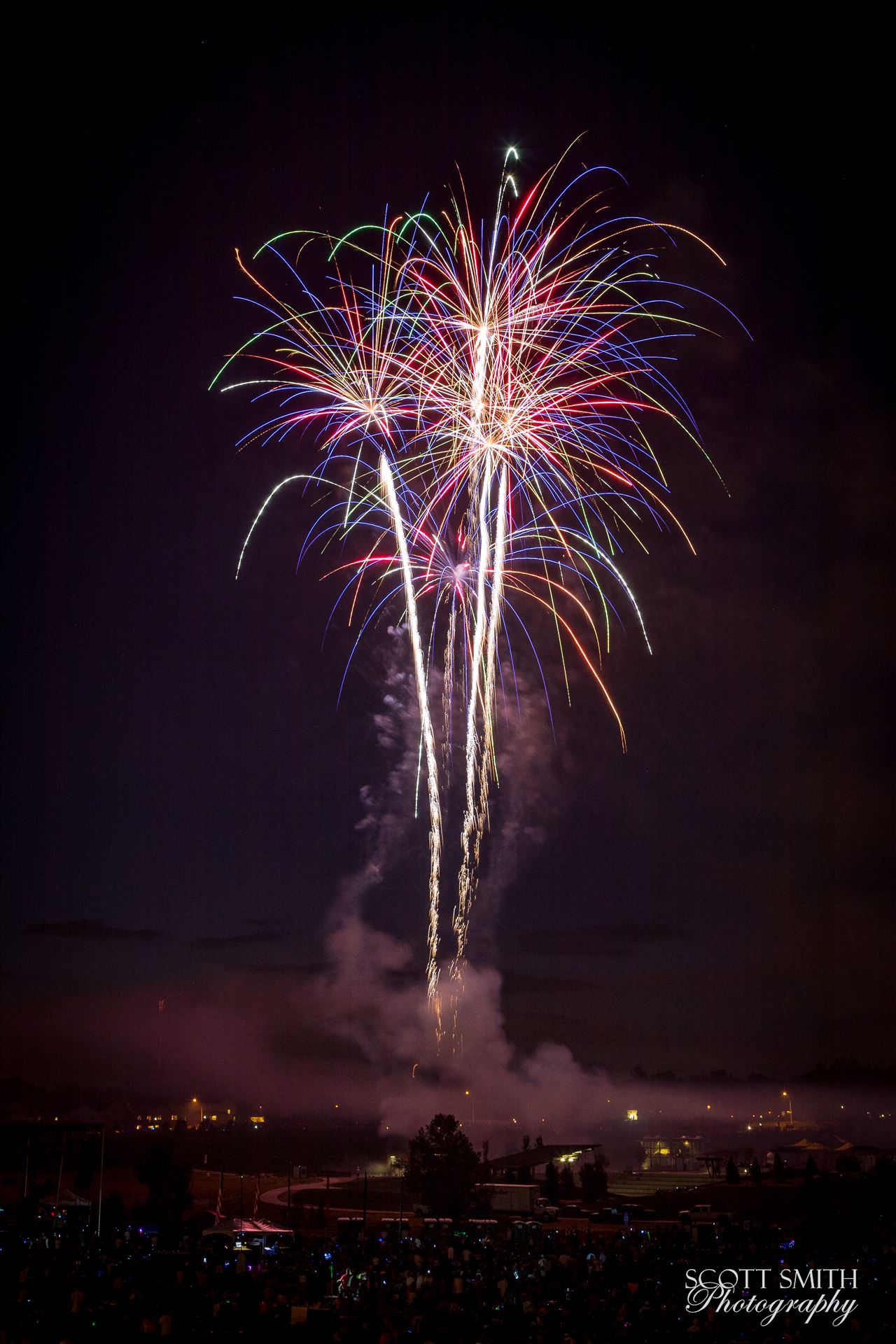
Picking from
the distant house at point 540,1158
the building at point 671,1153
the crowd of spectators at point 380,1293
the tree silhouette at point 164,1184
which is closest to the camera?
the crowd of spectators at point 380,1293

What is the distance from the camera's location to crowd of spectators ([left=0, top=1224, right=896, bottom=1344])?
13500 mm

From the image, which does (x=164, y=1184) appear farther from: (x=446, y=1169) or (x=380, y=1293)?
(x=380, y=1293)

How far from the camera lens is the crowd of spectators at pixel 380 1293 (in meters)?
13.5

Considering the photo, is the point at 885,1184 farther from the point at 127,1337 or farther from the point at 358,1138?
the point at 358,1138

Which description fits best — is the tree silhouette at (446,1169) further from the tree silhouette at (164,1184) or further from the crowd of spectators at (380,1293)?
the crowd of spectators at (380,1293)

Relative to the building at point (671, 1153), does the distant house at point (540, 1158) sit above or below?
above

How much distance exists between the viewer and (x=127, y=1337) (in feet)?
42.8

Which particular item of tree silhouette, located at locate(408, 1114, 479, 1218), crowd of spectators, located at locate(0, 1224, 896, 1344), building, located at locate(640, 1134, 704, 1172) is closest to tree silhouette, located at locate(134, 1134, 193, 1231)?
tree silhouette, located at locate(408, 1114, 479, 1218)

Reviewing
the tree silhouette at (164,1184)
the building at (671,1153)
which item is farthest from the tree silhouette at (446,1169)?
the building at (671,1153)

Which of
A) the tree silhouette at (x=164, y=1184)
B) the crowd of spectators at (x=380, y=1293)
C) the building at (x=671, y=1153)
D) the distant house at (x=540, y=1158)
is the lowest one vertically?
the building at (x=671, y=1153)

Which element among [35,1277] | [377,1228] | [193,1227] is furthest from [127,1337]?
[377,1228]

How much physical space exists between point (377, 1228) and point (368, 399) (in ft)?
90.5

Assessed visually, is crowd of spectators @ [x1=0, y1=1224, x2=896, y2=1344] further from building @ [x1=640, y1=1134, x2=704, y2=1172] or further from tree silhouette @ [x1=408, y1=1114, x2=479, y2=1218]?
building @ [x1=640, y1=1134, x2=704, y2=1172]

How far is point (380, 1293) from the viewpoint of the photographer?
16.4 meters
